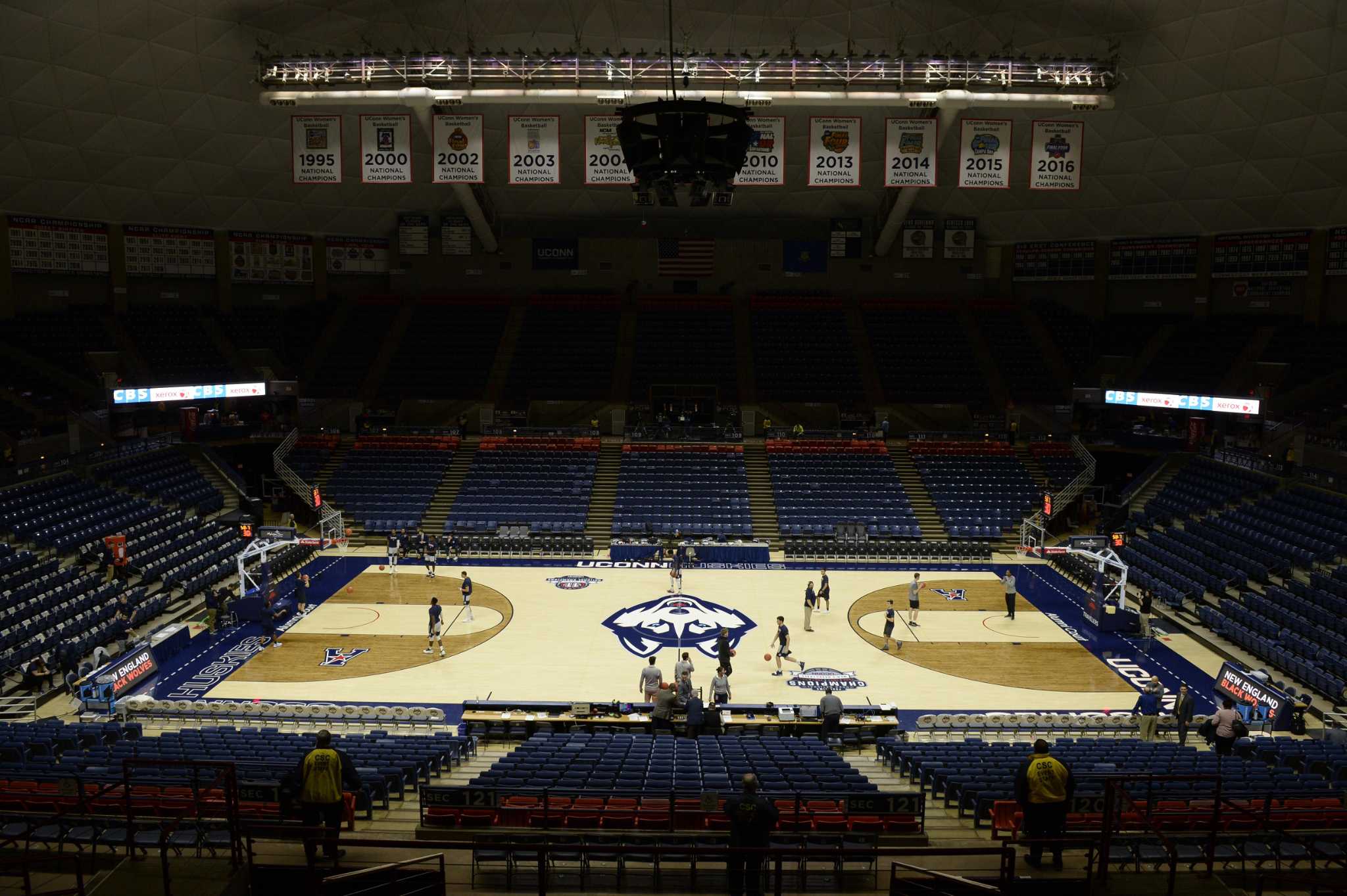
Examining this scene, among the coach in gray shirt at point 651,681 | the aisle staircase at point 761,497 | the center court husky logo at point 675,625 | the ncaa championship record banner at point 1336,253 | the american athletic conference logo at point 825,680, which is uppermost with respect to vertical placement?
the ncaa championship record banner at point 1336,253

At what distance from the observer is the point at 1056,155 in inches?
1104

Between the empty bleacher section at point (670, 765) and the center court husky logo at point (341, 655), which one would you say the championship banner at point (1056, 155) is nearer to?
the empty bleacher section at point (670, 765)

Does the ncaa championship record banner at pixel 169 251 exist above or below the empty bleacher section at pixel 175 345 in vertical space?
above

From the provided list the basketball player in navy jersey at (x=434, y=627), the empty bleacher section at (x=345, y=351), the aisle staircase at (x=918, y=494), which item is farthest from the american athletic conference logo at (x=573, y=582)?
the empty bleacher section at (x=345, y=351)

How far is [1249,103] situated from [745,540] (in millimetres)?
22338

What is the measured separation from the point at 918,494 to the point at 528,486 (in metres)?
15.5

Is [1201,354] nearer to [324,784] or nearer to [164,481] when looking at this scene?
[164,481]

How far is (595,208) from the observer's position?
48.1m

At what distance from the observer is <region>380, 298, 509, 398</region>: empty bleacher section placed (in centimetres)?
4619

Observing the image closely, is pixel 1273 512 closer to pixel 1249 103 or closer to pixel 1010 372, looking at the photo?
pixel 1249 103

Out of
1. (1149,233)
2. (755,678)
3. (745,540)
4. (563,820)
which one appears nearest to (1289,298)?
(1149,233)

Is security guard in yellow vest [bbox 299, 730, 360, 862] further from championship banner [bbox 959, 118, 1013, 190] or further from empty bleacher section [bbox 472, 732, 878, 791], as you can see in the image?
championship banner [bbox 959, 118, 1013, 190]

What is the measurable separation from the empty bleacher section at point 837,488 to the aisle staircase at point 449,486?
41.5 feet

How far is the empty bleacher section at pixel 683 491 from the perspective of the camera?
36281 millimetres
